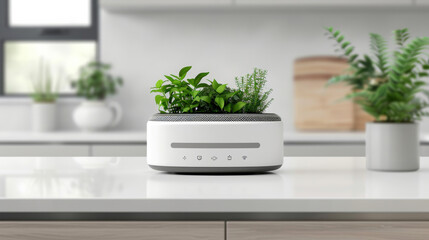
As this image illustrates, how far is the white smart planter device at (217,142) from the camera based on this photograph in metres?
1.23

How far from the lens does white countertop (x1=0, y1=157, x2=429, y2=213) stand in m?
0.93

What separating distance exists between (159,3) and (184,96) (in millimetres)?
1846

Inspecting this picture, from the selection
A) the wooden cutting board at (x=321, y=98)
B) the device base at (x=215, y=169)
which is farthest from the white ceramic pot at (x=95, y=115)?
the device base at (x=215, y=169)

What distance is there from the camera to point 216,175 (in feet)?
4.15

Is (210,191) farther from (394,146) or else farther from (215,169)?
(394,146)

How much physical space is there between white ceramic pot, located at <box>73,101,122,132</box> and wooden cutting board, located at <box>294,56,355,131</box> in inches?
43.3

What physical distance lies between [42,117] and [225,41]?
1211 millimetres

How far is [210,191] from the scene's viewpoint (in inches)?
39.9

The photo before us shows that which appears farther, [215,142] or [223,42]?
[223,42]

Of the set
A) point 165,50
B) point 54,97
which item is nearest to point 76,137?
point 54,97
